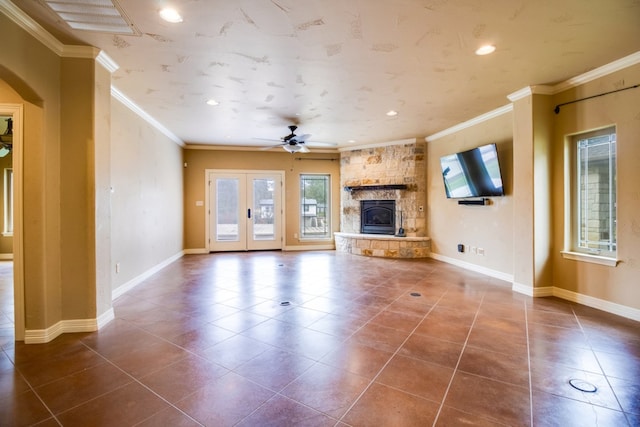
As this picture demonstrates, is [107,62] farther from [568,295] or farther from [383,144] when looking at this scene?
[568,295]

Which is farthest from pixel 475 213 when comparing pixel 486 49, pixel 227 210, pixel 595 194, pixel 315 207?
pixel 227 210

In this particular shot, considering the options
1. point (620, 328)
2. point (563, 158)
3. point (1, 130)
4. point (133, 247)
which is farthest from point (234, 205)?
point (620, 328)

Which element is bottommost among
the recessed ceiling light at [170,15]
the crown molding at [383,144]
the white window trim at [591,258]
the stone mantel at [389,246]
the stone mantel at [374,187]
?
the stone mantel at [389,246]

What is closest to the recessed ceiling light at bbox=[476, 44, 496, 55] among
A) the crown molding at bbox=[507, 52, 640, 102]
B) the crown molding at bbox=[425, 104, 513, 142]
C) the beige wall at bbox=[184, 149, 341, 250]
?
the crown molding at bbox=[507, 52, 640, 102]

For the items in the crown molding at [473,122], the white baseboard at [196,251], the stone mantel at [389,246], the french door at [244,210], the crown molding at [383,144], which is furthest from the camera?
the french door at [244,210]

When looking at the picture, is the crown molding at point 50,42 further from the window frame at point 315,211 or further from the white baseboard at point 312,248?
the white baseboard at point 312,248

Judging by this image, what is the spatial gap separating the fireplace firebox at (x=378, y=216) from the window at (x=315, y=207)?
111 cm

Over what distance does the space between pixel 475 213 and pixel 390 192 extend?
7.26 feet

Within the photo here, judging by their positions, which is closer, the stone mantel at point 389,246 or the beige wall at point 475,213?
the beige wall at point 475,213

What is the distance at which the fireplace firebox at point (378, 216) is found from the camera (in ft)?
24.3

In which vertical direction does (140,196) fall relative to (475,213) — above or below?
above

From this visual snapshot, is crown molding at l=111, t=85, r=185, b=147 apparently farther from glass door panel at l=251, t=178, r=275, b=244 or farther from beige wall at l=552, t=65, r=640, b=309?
beige wall at l=552, t=65, r=640, b=309

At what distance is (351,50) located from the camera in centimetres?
303

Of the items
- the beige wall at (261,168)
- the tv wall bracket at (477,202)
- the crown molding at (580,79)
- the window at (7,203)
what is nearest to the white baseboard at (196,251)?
the beige wall at (261,168)
